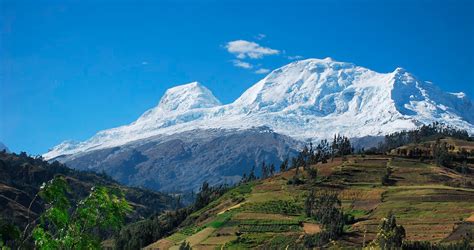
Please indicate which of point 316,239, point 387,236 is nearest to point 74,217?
point 387,236

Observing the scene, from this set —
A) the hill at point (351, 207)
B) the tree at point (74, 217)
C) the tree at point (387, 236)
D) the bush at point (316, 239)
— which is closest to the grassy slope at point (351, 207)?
the hill at point (351, 207)

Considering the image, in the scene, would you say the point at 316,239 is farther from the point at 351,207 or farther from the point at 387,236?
the point at 387,236

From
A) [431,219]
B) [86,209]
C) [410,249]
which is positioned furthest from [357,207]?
[86,209]

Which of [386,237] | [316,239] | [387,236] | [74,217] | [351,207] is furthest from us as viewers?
[351,207]

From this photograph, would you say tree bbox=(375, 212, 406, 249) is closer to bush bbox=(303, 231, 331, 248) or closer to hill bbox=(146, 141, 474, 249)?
hill bbox=(146, 141, 474, 249)

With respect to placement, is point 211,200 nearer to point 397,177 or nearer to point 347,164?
point 347,164

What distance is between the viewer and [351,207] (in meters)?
138

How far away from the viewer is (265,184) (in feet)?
600

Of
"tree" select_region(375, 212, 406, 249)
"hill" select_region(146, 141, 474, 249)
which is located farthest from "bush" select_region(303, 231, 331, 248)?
"tree" select_region(375, 212, 406, 249)

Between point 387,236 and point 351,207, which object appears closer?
point 387,236

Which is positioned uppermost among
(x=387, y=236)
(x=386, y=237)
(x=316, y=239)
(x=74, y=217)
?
(x=74, y=217)

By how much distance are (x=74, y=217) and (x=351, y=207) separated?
430ft

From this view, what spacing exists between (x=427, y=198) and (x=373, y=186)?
23145 millimetres

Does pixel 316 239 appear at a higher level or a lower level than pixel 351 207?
lower
